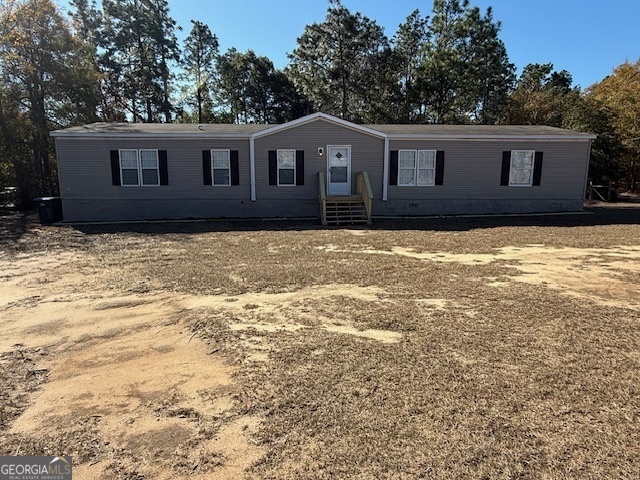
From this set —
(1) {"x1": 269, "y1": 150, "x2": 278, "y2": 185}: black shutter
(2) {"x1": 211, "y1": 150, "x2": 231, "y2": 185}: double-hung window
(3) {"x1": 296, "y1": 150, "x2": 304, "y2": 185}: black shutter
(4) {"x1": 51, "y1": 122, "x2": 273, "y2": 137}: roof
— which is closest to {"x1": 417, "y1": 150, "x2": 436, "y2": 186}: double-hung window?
(3) {"x1": 296, "y1": 150, "x2": 304, "y2": 185}: black shutter

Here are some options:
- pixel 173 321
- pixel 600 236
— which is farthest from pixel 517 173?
pixel 173 321

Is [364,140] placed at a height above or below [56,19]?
below

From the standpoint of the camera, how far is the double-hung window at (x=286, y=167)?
14.0 meters

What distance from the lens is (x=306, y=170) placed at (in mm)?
13977

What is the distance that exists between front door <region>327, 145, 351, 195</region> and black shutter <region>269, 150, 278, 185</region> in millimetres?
1753

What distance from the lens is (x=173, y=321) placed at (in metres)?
4.62

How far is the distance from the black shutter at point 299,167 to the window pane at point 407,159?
333 centimetres

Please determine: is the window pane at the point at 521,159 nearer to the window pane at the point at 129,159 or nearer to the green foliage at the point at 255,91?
the window pane at the point at 129,159

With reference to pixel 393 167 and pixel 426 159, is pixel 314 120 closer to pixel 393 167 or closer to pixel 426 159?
pixel 393 167

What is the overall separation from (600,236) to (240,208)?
10369mm

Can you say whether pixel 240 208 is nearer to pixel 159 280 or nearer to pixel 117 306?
pixel 159 280

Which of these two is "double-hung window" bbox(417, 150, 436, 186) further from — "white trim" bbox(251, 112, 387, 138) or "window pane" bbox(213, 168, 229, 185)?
"window pane" bbox(213, 168, 229, 185)

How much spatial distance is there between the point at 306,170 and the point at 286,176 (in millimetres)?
712

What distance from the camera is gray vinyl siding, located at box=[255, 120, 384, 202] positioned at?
13797 mm
